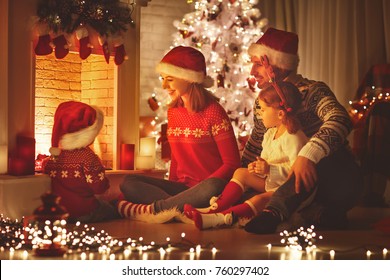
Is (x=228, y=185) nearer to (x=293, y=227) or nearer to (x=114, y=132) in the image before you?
(x=293, y=227)

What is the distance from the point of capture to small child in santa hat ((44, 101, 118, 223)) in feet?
17.8

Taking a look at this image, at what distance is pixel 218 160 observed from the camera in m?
5.56

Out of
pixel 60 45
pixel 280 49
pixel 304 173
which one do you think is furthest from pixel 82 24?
pixel 304 173

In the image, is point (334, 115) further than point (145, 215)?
No

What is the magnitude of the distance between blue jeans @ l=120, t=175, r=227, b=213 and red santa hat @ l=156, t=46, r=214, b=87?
795mm

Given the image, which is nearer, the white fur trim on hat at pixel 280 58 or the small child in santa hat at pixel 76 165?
the white fur trim on hat at pixel 280 58

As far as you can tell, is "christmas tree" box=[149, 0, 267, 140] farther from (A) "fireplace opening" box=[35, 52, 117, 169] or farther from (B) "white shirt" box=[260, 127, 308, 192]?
(B) "white shirt" box=[260, 127, 308, 192]

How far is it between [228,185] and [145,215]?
66cm

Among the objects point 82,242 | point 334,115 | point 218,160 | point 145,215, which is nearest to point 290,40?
point 334,115

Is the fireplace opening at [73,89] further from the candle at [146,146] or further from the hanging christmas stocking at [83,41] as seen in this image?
the hanging christmas stocking at [83,41]

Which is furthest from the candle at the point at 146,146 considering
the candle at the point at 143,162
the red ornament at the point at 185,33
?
the red ornament at the point at 185,33

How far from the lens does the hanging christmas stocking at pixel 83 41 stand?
602 centimetres

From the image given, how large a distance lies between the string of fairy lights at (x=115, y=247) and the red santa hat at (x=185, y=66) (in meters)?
1.46

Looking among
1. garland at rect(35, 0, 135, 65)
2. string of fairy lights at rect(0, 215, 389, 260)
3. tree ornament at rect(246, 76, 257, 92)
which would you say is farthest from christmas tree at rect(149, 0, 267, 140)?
string of fairy lights at rect(0, 215, 389, 260)
